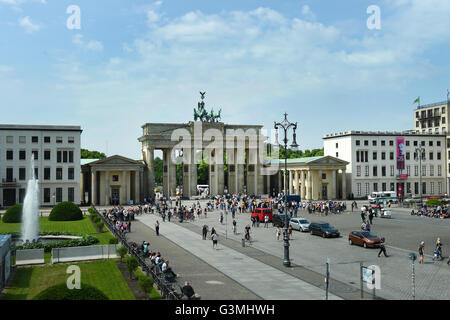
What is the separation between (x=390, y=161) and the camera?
100 meters

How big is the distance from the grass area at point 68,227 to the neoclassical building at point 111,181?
101ft

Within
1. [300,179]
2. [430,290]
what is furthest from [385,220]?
[300,179]

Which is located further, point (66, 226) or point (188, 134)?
point (188, 134)

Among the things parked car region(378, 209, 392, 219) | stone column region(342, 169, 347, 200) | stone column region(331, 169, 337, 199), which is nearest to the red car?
parked car region(378, 209, 392, 219)

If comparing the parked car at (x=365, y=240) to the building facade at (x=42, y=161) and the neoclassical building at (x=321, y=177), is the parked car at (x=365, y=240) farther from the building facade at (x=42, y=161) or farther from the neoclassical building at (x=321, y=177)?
the building facade at (x=42, y=161)

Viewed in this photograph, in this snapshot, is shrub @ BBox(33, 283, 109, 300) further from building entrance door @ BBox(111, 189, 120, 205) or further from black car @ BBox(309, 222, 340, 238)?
building entrance door @ BBox(111, 189, 120, 205)

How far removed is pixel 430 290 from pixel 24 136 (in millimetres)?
73382

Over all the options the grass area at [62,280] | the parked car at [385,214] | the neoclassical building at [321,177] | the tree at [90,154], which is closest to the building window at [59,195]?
the neoclassical building at [321,177]

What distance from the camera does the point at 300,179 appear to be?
334ft

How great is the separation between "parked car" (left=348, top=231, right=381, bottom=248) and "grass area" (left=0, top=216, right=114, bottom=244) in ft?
68.9

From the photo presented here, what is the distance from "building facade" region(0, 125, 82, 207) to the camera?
7838 centimetres

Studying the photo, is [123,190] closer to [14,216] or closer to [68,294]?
[14,216]

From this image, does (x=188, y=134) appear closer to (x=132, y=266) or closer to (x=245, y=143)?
(x=245, y=143)
